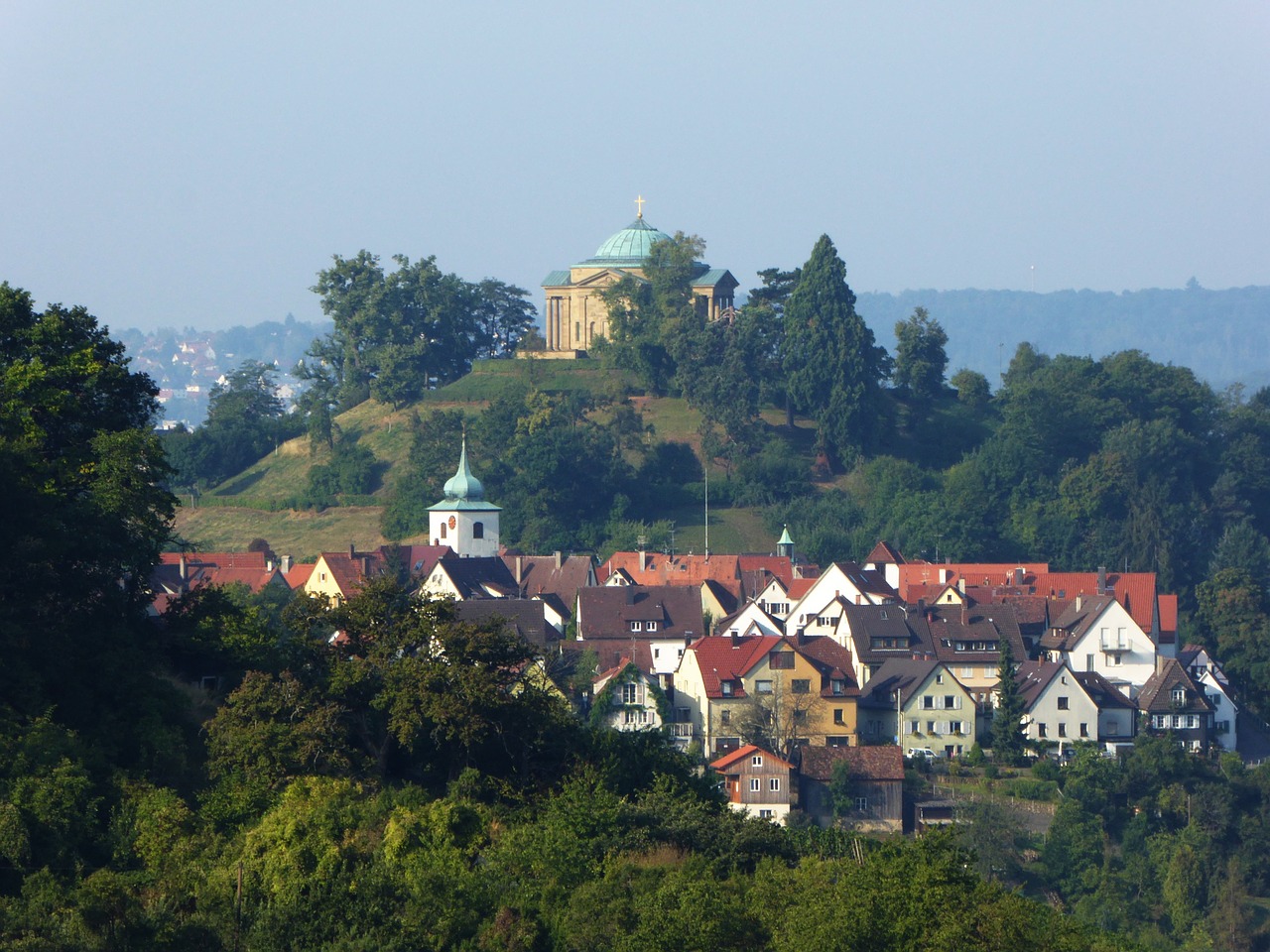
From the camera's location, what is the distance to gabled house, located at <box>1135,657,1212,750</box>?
66.0 meters

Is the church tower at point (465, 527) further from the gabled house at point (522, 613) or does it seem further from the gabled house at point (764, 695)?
the gabled house at point (764, 695)

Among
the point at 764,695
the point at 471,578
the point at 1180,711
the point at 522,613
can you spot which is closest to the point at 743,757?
the point at 764,695

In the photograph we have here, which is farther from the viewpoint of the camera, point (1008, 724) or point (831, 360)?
point (831, 360)

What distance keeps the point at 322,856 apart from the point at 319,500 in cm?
7516

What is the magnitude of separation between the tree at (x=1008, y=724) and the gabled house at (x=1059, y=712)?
1.36 feet

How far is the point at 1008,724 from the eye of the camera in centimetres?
6250

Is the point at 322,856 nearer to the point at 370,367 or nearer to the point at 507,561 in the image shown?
the point at 507,561

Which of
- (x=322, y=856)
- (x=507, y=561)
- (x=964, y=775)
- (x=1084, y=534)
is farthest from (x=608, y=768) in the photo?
(x=1084, y=534)

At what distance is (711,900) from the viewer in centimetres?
2589

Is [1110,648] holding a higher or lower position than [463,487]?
lower

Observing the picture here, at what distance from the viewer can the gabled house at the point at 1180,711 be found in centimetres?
6600

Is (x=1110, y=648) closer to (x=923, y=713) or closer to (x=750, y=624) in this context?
(x=750, y=624)

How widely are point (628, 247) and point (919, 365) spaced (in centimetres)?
1779

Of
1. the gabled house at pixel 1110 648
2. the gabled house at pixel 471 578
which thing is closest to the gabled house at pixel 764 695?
the gabled house at pixel 1110 648
